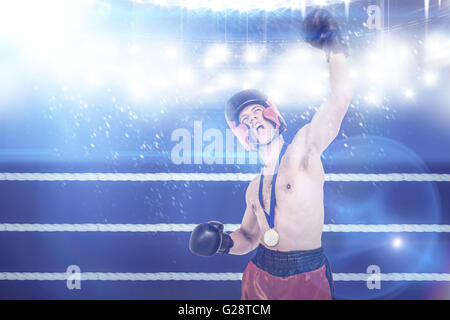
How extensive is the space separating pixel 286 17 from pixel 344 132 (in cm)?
47

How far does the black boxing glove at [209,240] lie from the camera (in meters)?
1.28

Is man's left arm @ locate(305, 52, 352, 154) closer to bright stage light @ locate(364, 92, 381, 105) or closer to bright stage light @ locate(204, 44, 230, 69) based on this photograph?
bright stage light @ locate(364, 92, 381, 105)

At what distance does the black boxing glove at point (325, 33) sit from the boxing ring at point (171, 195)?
0.47ft

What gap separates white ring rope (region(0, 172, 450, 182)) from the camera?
4.44ft

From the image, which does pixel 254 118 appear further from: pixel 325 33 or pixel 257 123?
pixel 325 33

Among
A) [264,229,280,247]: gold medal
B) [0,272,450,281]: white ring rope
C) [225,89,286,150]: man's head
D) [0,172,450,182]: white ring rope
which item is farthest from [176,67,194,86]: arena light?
[0,272,450,281]: white ring rope

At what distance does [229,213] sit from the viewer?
1362 mm

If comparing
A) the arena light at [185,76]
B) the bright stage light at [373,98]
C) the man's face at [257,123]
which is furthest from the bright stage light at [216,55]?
the bright stage light at [373,98]

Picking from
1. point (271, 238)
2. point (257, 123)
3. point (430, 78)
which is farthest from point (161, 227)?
point (430, 78)

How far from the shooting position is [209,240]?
1.28 metres

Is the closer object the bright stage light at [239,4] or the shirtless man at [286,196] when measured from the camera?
the shirtless man at [286,196]

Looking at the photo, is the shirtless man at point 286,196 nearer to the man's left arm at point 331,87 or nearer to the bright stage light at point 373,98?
the man's left arm at point 331,87

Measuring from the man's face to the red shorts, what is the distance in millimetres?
386

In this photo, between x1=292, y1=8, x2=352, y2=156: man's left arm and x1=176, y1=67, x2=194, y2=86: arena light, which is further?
x1=176, y1=67, x2=194, y2=86: arena light
